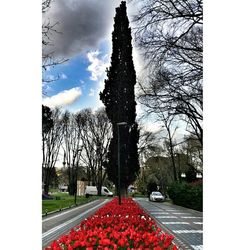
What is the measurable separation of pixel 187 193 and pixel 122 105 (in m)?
4.02

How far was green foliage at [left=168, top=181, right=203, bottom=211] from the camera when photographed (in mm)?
12214

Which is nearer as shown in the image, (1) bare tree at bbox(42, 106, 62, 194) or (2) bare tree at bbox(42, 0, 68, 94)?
(2) bare tree at bbox(42, 0, 68, 94)

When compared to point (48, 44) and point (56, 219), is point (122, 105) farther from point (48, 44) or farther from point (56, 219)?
point (48, 44)

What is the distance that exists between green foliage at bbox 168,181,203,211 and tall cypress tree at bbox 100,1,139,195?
6.36ft

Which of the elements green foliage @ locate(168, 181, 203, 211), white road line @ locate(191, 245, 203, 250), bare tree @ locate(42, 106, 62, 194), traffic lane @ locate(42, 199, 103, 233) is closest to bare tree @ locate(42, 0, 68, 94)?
bare tree @ locate(42, 106, 62, 194)

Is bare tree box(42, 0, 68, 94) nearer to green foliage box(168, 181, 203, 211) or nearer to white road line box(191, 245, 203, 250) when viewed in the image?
white road line box(191, 245, 203, 250)

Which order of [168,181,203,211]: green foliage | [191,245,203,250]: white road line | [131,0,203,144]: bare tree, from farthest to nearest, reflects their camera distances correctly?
[168,181,203,211]: green foliage
[191,245,203,250]: white road line
[131,0,203,144]: bare tree

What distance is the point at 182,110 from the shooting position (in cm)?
551

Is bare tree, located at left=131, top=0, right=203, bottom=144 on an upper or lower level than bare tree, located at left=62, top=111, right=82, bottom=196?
upper

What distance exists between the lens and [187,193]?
45.9ft

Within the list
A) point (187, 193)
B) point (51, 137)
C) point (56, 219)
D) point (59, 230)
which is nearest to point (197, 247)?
point (59, 230)

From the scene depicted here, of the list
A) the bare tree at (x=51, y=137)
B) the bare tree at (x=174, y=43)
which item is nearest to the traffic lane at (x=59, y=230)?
the bare tree at (x=51, y=137)

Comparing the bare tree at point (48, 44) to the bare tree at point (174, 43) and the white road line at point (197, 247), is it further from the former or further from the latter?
the white road line at point (197, 247)
